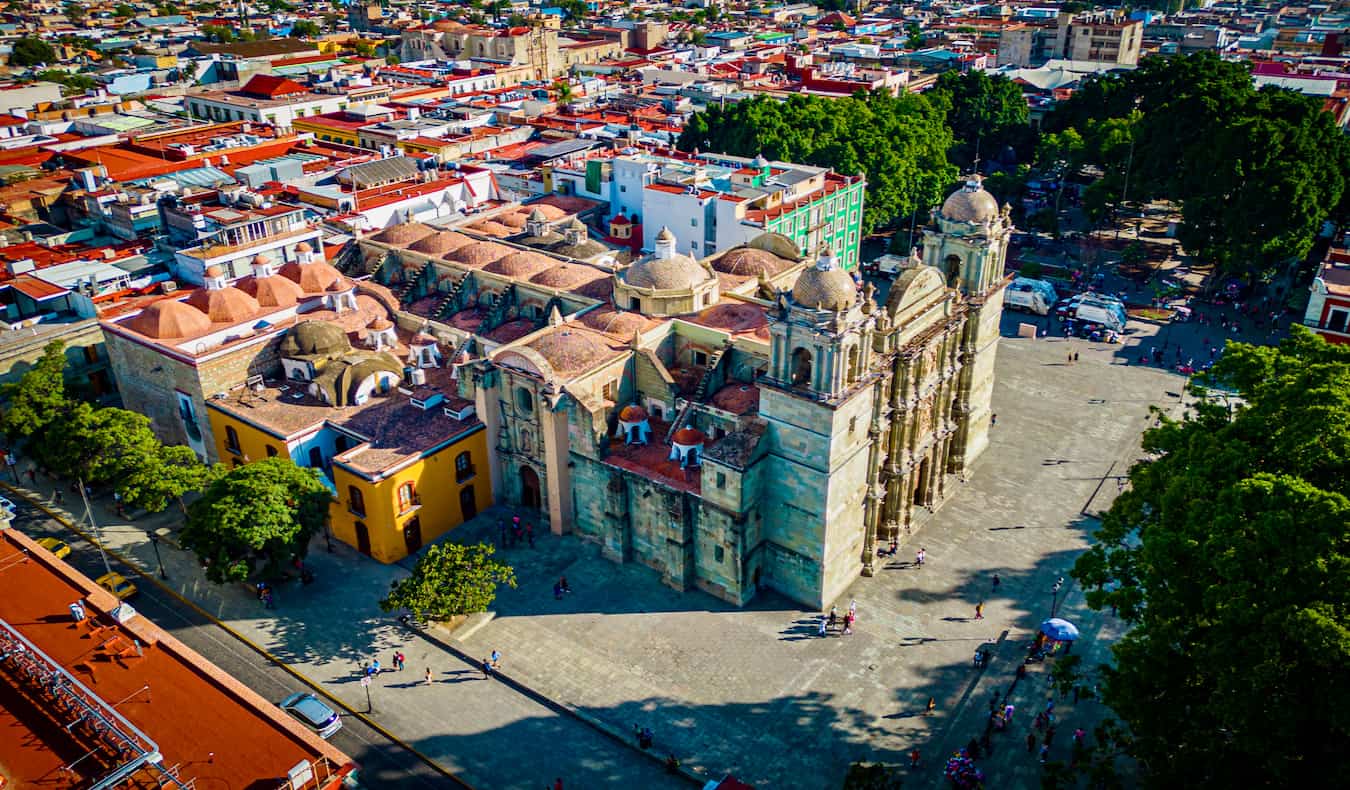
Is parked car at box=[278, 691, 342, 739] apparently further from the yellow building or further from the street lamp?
the street lamp

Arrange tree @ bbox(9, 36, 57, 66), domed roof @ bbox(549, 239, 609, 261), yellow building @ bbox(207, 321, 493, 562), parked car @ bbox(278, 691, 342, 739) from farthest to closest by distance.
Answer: tree @ bbox(9, 36, 57, 66), domed roof @ bbox(549, 239, 609, 261), yellow building @ bbox(207, 321, 493, 562), parked car @ bbox(278, 691, 342, 739)

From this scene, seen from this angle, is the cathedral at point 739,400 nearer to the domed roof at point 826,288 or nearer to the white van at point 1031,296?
the domed roof at point 826,288

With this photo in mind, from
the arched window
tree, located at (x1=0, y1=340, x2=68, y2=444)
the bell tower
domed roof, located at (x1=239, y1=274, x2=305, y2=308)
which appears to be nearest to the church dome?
the arched window

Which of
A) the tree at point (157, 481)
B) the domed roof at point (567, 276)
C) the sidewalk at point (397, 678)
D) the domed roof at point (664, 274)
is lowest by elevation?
the sidewalk at point (397, 678)

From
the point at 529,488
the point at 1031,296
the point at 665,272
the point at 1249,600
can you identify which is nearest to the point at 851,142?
the point at 1031,296

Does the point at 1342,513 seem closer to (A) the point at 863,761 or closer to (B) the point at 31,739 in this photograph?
(A) the point at 863,761

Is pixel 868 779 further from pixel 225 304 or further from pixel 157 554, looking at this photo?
pixel 225 304

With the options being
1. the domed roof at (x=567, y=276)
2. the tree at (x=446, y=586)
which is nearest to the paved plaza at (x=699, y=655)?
the tree at (x=446, y=586)
